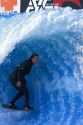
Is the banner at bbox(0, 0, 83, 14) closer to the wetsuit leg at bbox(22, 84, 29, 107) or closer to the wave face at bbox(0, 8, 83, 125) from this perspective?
the wave face at bbox(0, 8, 83, 125)

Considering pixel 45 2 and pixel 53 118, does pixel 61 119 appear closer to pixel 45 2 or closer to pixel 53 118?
pixel 53 118

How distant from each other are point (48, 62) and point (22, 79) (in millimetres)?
623

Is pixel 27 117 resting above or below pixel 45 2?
below

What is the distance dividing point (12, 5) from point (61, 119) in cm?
289

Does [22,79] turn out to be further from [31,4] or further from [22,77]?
[31,4]

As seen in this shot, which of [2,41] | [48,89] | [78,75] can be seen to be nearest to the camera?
[78,75]

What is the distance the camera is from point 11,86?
8469 millimetres

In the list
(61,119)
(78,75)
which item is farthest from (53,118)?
(78,75)

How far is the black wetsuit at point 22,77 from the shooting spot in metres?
7.74

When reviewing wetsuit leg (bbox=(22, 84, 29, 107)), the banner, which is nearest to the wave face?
wetsuit leg (bbox=(22, 84, 29, 107))

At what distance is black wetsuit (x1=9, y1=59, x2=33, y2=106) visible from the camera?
7.74 meters

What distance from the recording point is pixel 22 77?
25.8ft

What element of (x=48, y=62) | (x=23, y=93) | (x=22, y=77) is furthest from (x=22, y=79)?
(x=48, y=62)

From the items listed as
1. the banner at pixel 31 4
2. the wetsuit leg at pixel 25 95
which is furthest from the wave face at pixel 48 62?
the banner at pixel 31 4
